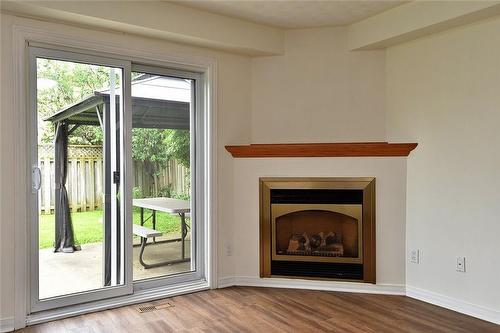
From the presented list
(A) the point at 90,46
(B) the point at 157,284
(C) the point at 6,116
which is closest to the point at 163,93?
(A) the point at 90,46

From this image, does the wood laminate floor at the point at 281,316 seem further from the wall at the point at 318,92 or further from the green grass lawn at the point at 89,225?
the wall at the point at 318,92

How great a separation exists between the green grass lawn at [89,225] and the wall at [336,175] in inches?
25.3

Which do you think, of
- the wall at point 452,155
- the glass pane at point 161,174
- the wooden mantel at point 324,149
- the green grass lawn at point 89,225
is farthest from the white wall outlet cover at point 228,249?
the wall at point 452,155

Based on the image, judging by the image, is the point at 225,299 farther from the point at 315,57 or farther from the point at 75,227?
the point at 315,57

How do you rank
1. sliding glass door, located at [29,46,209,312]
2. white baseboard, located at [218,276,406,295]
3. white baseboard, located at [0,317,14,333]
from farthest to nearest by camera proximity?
white baseboard, located at [218,276,406,295], sliding glass door, located at [29,46,209,312], white baseboard, located at [0,317,14,333]

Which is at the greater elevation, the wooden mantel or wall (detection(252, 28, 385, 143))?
wall (detection(252, 28, 385, 143))

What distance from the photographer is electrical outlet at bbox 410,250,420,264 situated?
3.42 metres

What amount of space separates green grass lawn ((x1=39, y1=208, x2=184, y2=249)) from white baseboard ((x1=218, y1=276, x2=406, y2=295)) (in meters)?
0.74

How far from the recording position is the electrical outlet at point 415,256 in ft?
11.2

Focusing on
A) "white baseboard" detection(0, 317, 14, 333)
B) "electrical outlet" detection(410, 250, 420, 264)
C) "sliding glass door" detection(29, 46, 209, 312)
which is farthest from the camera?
"electrical outlet" detection(410, 250, 420, 264)

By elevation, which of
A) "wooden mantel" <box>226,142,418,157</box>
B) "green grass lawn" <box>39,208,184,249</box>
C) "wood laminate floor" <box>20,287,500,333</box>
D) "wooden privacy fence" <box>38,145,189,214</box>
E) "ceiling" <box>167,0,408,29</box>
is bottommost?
"wood laminate floor" <box>20,287,500,333</box>

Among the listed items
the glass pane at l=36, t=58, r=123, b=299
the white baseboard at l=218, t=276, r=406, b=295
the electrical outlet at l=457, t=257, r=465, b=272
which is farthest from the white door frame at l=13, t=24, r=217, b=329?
the electrical outlet at l=457, t=257, r=465, b=272

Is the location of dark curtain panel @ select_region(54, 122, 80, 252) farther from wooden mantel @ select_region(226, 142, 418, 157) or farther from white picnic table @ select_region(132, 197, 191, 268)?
wooden mantel @ select_region(226, 142, 418, 157)

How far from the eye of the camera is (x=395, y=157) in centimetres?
353
